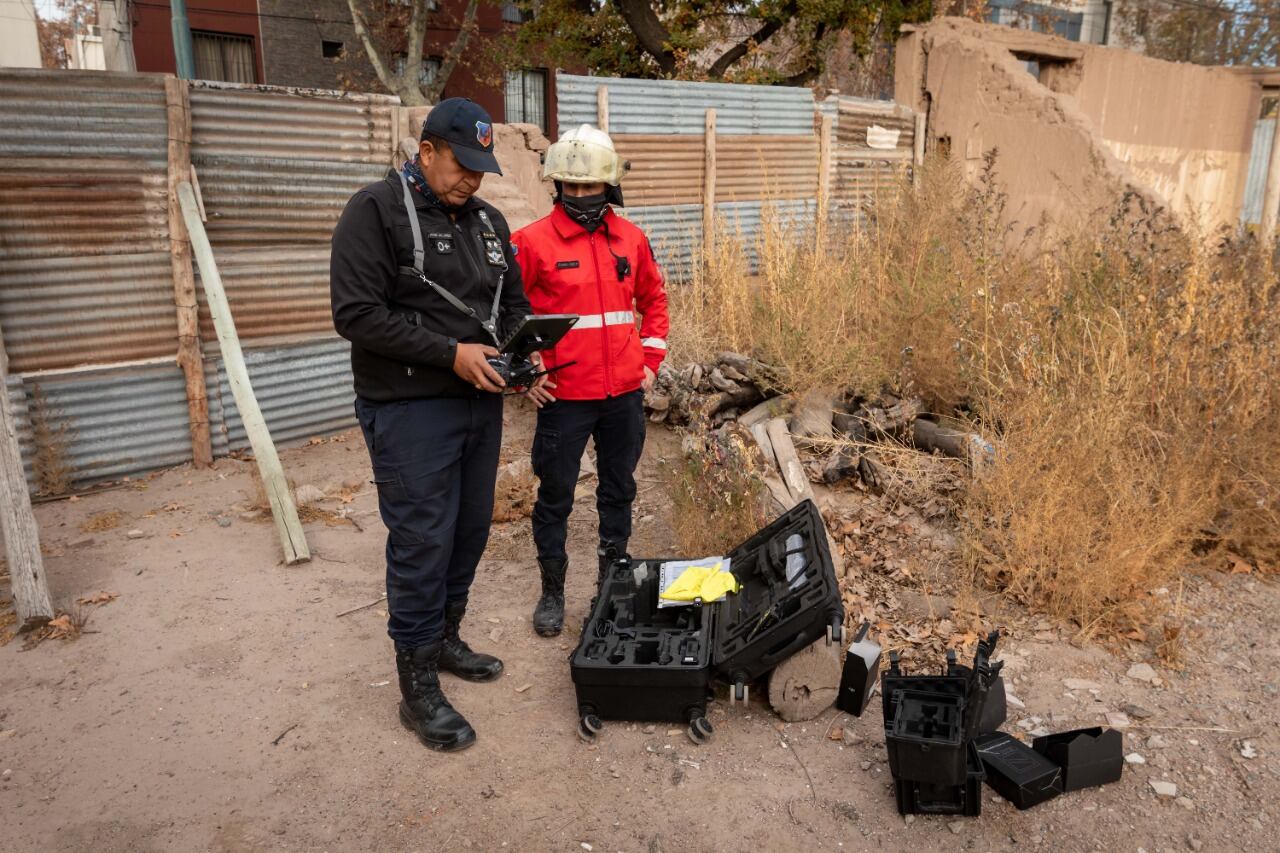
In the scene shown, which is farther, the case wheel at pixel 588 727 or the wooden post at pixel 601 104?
the wooden post at pixel 601 104

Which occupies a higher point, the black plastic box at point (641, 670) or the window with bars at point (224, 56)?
the window with bars at point (224, 56)

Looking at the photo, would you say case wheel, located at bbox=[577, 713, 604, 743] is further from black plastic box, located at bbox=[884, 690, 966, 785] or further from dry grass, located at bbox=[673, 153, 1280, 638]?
dry grass, located at bbox=[673, 153, 1280, 638]

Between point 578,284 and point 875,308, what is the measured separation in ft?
10.1

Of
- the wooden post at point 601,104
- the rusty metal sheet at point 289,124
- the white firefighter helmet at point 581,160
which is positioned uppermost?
the wooden post at point 601,104

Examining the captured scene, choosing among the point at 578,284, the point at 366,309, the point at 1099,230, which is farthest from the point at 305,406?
the point at 1099,230

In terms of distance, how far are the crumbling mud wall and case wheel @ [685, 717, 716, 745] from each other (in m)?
7.25

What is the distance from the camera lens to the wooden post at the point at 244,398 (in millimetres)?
4586

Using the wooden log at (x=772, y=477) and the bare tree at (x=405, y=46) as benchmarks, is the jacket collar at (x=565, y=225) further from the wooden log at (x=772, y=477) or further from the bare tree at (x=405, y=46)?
the bare tree at (x=405, y=46)

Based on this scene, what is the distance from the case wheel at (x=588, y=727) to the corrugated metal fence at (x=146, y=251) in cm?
395

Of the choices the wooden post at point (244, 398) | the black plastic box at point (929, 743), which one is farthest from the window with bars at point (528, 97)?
the black plastic box at point (929, 743)

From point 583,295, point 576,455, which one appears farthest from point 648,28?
point 576,455

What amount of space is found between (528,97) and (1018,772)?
22.6 meters

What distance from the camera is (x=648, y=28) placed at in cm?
1546

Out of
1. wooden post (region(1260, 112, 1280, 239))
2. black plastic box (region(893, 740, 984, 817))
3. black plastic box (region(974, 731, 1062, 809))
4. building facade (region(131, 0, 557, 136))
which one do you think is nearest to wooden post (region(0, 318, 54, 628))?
black plastic box (region(893, 740, 984, 817))
